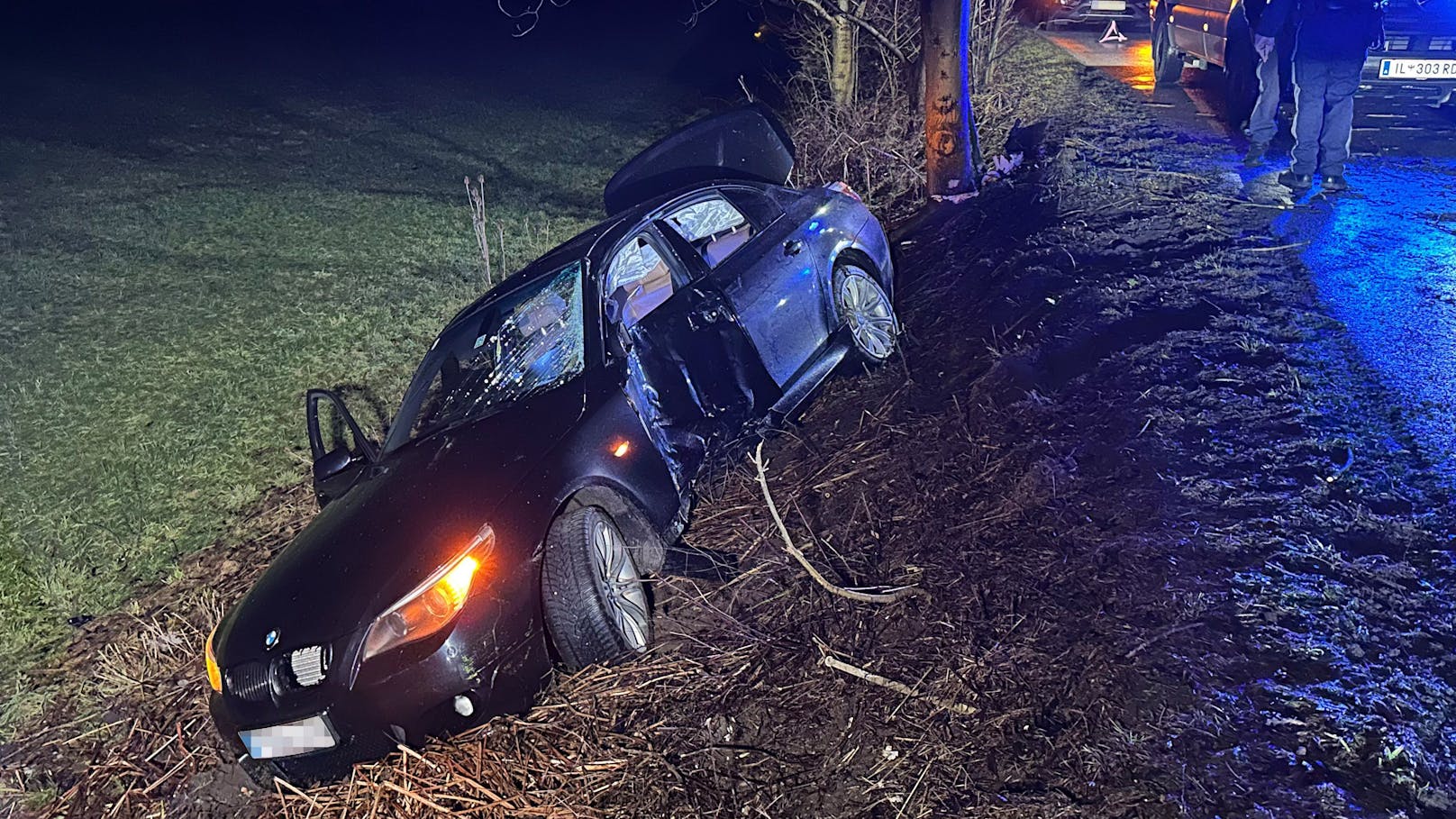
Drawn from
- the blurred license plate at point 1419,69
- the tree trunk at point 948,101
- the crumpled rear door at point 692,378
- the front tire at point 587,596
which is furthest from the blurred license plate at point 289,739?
the blurred license plate at point 1419,69

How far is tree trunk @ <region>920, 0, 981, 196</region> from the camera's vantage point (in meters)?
7.91

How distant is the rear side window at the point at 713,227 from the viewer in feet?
17.5

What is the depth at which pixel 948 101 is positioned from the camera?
8.09 m

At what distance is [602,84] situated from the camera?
16.1 m

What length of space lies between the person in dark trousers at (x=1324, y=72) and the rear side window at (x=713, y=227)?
4.73 m

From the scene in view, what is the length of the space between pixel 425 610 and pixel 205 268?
23.5ft

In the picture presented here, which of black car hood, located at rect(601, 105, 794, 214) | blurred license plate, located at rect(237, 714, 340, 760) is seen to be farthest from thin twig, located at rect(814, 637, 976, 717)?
black car hood, located at rect(601, 105, 794, 214)

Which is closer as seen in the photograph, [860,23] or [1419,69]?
[1419,69]

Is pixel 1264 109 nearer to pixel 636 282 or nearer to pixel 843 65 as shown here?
pixel 843 65

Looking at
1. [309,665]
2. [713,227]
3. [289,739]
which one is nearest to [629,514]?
[309,665]

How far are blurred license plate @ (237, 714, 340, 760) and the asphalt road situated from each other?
4.52m

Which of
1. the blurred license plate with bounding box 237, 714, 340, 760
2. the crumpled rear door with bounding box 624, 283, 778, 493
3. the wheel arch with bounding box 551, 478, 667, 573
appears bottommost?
the blurred license plate with bounding box 237, 714, 340, 760

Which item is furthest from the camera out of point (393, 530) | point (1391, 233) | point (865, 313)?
point (1391, 233)

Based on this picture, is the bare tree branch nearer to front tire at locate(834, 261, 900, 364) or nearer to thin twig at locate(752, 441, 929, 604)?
front tire at locate(834, 261, 900, 364)
